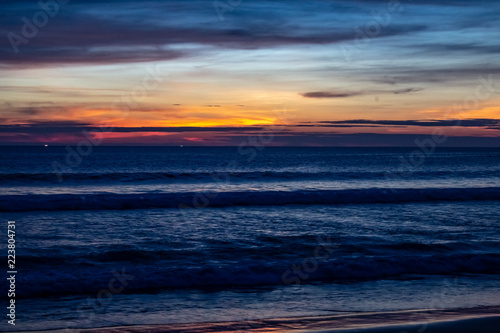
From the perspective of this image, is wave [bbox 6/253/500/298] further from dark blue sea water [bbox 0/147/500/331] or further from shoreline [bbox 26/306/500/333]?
shoreline [bbox 26/306/500/333]

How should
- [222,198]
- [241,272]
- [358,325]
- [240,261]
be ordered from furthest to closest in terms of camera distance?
[222,198]
[240,261]
[241,272]
[358,325]

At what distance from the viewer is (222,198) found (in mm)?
22875

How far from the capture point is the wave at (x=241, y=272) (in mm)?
8430

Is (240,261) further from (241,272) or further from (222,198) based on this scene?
(222,198)

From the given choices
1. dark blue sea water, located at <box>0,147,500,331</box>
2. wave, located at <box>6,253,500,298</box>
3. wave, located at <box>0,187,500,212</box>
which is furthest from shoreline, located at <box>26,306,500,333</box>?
wave, located at <box>0,187,500,212</box>

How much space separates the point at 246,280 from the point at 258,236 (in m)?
3.87

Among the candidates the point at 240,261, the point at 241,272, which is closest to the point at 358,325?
the point at 241,272

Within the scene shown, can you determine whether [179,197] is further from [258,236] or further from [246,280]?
[246,280]

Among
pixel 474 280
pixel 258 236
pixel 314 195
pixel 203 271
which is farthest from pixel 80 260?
pixel 314 195

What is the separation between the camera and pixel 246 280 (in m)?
9.02

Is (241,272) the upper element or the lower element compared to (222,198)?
lower

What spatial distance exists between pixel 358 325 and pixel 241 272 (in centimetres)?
335

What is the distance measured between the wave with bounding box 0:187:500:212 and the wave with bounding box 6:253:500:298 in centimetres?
1149

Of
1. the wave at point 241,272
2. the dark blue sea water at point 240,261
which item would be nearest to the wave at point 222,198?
the dark blue sea water at point 240,261
